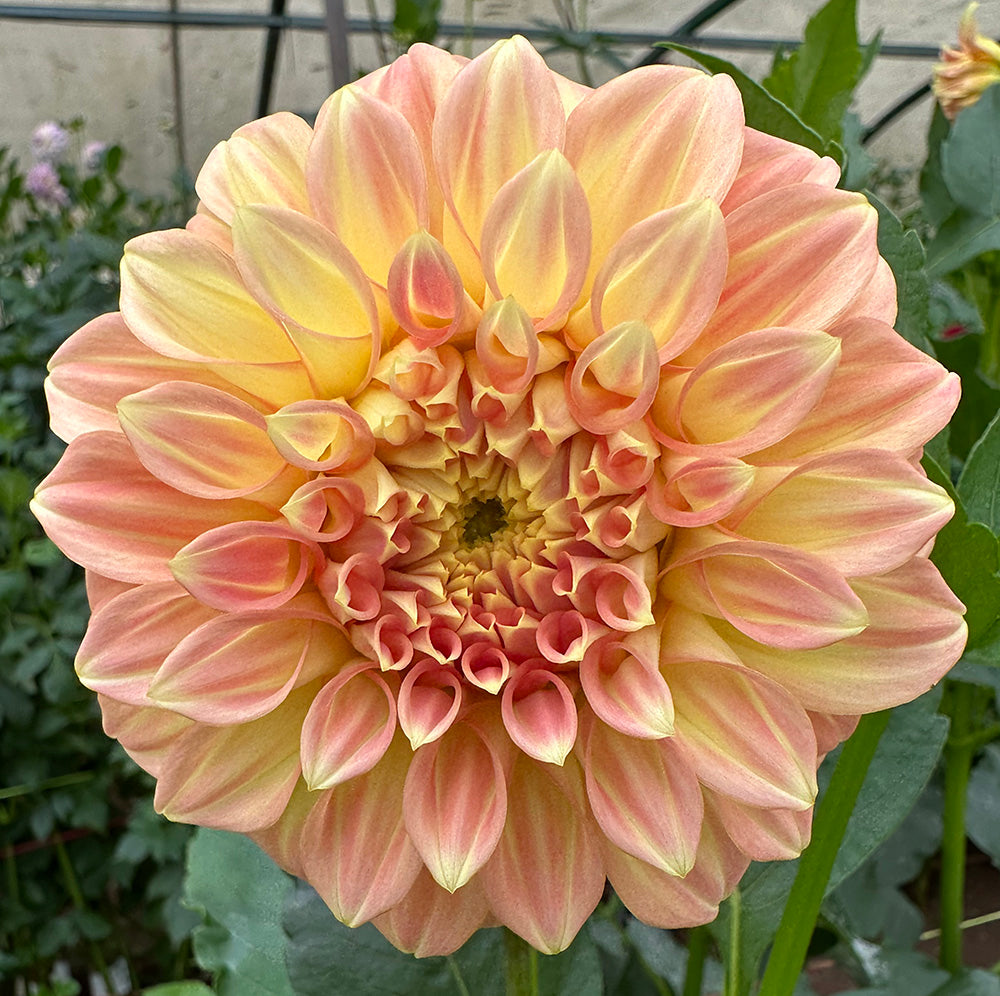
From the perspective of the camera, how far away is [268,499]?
30 cm

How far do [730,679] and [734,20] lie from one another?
6.88ft

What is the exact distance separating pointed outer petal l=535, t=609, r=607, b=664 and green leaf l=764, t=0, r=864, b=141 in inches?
9.2

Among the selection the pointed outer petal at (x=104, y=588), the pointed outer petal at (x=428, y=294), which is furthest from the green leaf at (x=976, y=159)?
the pointed outer petal at (x=104, y=588)

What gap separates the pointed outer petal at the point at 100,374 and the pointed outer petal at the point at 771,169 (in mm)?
169

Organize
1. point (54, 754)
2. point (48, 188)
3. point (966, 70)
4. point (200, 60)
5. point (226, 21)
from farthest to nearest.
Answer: point (200, 60), point (226, 21), point (48, 188), point (54, 754), point (966, 70)

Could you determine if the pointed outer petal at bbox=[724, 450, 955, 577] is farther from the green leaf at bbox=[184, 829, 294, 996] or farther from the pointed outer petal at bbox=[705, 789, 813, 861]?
the green leaf at bbox=[184, 829, 294, 996]

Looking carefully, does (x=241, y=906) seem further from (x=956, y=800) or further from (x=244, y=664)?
(x=956, y=800)

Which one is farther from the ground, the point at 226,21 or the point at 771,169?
the point at 771,169

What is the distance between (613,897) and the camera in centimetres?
69

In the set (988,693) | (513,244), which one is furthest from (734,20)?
(513,244)

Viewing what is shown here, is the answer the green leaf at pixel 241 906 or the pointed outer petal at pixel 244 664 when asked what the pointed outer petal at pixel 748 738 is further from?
the green leaf at pixel 241 906

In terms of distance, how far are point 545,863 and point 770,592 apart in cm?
10

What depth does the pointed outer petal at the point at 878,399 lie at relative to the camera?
0.26 m

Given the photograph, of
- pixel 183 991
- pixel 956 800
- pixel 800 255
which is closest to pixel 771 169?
pixel 800 255
